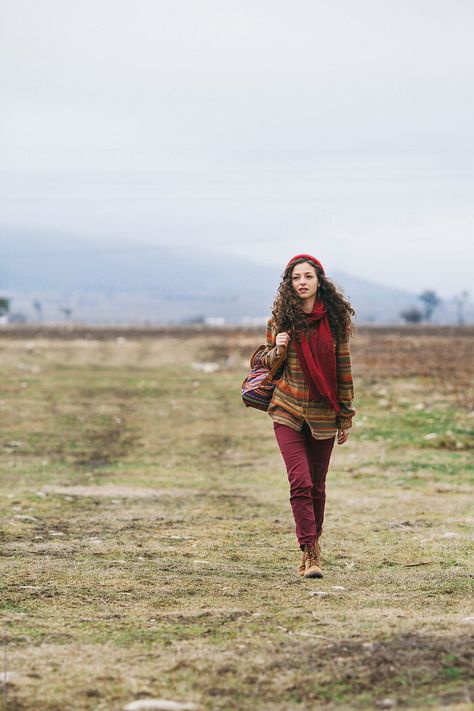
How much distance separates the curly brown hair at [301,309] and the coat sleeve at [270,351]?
2.3 inches

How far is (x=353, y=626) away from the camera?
575 cm

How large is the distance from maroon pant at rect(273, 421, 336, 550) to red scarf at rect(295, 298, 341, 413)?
288 millimetres

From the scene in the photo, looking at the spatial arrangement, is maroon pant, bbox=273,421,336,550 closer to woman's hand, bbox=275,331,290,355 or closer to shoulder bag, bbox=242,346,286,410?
shoulder bag, bbox=242,346,286,410

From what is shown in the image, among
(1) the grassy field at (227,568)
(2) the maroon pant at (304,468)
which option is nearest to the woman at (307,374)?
(2) the maroon pant at (304,468)

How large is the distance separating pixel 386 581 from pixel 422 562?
954mm

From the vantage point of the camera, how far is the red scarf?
302 inches

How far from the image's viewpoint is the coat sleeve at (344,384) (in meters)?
7.81

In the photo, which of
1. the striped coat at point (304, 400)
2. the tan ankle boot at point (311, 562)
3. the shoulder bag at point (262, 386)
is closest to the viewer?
the tan ankle boot at point (311, 562)

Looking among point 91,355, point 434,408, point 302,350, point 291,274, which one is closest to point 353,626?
point 302,350

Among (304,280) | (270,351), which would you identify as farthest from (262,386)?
(304,280)

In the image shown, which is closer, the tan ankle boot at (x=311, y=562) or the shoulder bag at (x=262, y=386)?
the tan ankle boot at (x=311, y=562)

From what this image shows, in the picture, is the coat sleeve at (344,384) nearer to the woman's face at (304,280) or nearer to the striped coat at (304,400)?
the striped coat at (304,400)

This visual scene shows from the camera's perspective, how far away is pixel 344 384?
783 centimetres

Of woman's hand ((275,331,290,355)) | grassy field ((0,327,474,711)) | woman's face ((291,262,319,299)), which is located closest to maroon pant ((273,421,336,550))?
grassy field ((0,327,474,711))
